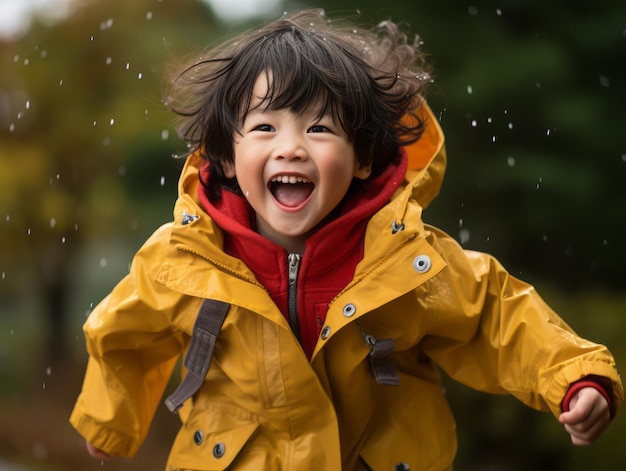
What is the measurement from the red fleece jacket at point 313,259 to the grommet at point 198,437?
36 centimetres

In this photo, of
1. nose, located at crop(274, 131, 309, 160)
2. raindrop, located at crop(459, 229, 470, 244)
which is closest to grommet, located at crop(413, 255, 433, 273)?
nose, located at crop(274, 131, 309, 160)

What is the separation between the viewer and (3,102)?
254 inches

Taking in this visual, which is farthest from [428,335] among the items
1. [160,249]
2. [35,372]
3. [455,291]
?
[35,372]

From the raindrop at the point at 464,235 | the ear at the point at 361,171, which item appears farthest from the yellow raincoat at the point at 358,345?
the raindrop at the point at 464,235

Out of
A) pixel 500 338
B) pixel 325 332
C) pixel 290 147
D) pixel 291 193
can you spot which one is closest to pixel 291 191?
pixel 291 193

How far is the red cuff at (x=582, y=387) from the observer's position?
85.3 inches

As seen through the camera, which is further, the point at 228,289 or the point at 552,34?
the point at 552,34

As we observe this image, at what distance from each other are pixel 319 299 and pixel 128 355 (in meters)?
0.62

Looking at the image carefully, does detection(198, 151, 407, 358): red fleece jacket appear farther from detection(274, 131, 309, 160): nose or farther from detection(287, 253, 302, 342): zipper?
detection(274, 131, 309, 160): nose

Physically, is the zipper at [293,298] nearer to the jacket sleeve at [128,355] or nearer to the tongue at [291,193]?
the tongue at [291,193]

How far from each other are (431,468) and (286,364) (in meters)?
0.48

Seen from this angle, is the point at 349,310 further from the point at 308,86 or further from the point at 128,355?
the point at 128,355

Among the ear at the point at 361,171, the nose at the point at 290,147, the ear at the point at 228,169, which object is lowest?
the ear at the point at 361,171

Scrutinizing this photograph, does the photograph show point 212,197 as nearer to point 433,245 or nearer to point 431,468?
point 433,245
